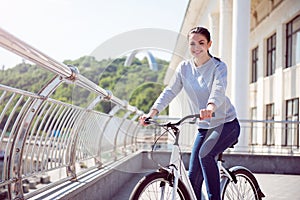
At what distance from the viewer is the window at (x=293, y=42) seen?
18067 mm

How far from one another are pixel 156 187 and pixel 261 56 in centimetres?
2114

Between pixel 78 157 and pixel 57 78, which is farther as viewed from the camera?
pixel 78 157

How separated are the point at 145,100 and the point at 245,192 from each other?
45.8 ft

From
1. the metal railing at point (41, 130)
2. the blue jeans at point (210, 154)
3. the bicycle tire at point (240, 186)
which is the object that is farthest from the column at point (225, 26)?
the blue jeans at point (210, 154)

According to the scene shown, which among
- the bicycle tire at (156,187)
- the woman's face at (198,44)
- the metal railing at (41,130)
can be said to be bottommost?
the bicycle tire at (156,187)

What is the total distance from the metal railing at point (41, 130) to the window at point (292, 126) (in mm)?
11966

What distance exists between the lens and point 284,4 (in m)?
19.4

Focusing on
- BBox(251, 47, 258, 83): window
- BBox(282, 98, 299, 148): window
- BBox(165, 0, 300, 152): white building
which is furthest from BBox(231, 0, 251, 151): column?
BBox(251, 47, 258, 83): window

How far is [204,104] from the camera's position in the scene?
12.5 ft

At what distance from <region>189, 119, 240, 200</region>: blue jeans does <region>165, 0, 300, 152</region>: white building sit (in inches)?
381

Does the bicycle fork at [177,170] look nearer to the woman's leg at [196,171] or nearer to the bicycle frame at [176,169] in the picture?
the bicycle frame at [176,169]

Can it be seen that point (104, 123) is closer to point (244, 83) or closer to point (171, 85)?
point (171, 85)

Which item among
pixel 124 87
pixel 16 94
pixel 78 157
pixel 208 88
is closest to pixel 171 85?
pixel 208 88

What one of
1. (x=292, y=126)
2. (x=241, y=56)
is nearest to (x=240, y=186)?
(x=241, y=56)
